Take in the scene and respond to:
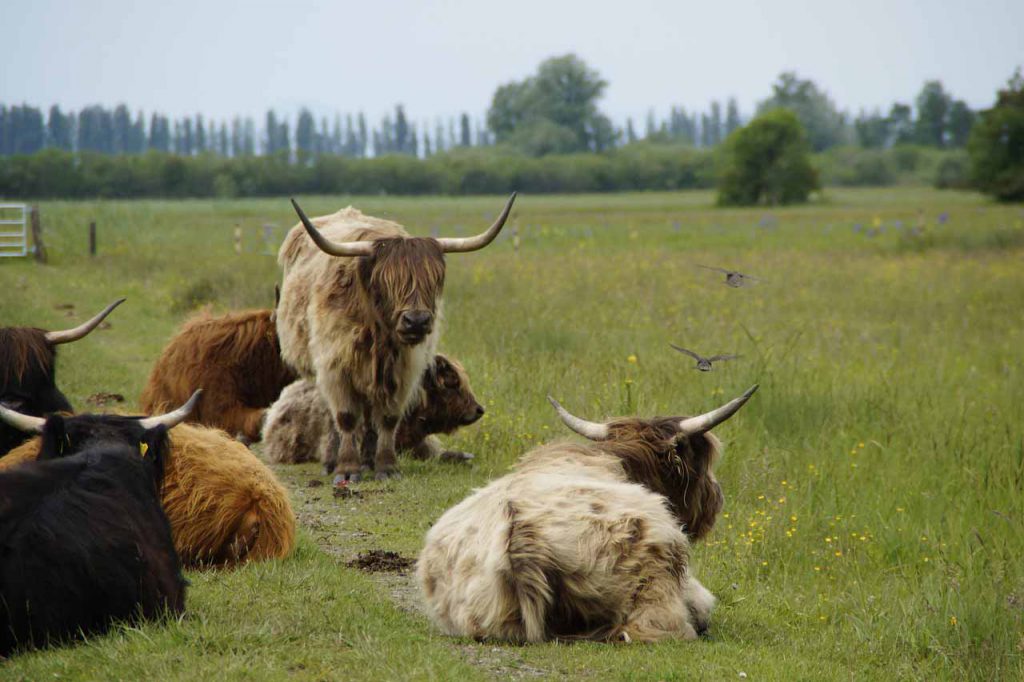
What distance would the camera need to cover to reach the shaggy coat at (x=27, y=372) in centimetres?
654

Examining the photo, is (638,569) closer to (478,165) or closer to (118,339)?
(118,339)

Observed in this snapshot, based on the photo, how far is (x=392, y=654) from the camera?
13.8 ft

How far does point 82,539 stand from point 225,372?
5.19m

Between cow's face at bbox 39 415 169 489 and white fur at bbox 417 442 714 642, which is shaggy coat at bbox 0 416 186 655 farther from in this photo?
white fur at bbox 417 442 714 642

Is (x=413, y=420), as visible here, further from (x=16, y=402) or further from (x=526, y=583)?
(x=526, y=583)

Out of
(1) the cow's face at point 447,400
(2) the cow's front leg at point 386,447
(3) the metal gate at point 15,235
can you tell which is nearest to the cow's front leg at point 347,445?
(2) the cow's front leg at point 386,447

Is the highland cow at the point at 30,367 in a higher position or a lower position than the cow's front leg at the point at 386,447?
higher

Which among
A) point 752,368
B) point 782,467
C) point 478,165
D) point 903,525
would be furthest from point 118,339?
point 478,165

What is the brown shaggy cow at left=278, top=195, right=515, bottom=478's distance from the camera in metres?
8.01

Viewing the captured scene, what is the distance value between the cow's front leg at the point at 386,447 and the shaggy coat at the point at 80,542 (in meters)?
3.62

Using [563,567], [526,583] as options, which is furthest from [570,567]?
[526,583]

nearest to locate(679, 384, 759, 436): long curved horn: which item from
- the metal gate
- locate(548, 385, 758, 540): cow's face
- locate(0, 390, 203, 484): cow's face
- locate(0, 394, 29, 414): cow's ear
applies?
locate(548, 385, 758, 540): cow's face

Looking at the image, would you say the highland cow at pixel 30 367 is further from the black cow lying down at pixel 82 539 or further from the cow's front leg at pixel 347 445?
the cow's front leg at pixel 347 445

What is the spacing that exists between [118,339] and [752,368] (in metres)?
8.31
